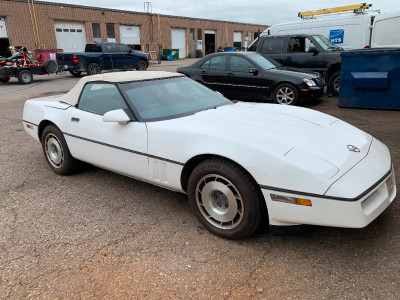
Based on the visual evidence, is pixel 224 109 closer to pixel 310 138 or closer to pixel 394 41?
pixel 310 138

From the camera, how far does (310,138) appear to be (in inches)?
101

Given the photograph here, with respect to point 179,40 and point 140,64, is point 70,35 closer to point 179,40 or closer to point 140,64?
point 140,64

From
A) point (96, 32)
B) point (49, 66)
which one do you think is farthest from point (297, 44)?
point (96, 32)

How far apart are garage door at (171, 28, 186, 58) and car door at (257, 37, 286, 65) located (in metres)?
27.9

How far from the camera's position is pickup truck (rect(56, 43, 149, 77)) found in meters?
16.0

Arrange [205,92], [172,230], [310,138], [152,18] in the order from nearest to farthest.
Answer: [310,138] → [172,230] → [205,92] → [152,18]

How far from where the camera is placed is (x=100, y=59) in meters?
16.6

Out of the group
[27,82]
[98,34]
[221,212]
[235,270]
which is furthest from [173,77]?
[98,34]

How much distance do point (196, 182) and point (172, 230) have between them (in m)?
0.51

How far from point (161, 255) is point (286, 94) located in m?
5.98

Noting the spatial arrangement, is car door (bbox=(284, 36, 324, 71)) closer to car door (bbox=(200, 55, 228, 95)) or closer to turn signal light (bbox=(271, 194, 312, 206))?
car door (bbox=(200, 55, 228, 95))

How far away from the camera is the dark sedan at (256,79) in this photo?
24.5 ft

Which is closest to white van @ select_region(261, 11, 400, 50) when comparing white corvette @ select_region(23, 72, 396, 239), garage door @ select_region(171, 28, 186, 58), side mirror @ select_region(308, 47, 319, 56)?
side mirror @ select_region(308, 47, 319, 56)

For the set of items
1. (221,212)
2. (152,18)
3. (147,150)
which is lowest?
(221,212)
